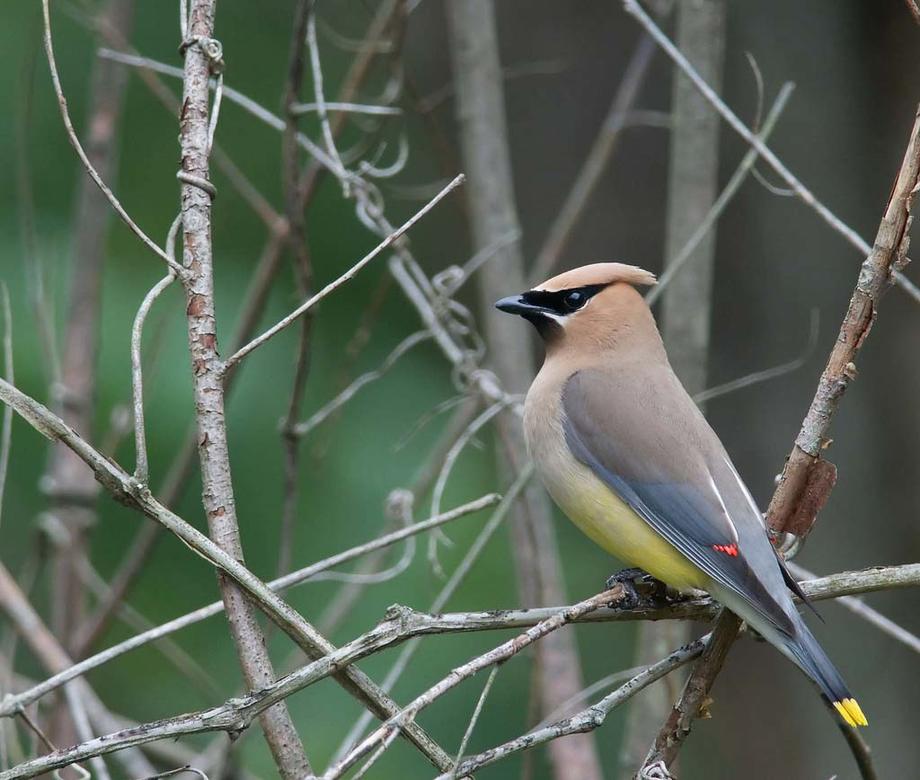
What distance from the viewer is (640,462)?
2.84m

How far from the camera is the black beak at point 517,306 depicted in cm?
310

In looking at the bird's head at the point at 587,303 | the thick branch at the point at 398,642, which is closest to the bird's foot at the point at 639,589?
the thick branch at the point at 398,642

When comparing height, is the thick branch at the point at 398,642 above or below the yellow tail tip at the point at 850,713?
→ above

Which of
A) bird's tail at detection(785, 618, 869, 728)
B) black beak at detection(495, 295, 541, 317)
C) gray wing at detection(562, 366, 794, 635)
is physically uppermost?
black beak at detection(495, 295, 541, 317)

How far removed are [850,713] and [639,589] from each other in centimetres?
56

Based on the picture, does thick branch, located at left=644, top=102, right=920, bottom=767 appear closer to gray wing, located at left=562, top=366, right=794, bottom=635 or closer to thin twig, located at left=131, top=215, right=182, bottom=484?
gray wing, located at left=562, top=366, right=794, bottom=635

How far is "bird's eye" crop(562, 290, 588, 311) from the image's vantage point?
10.5 feet

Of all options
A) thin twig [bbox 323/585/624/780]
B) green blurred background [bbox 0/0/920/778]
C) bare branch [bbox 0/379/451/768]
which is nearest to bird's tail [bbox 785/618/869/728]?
thin twig [bbox 323/585/624/780]

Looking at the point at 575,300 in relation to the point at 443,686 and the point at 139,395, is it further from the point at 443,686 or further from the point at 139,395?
the point at 443,686

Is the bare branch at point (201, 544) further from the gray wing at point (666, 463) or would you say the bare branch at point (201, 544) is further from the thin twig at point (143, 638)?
the gray wing at point (666, 463)

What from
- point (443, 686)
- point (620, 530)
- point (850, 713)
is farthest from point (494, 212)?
point (443, 686)

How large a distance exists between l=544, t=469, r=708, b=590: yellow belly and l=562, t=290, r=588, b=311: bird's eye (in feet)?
1.67

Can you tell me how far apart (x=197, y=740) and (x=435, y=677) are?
3.25 feet

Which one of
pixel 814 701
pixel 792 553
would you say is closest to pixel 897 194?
pixel 792 553
